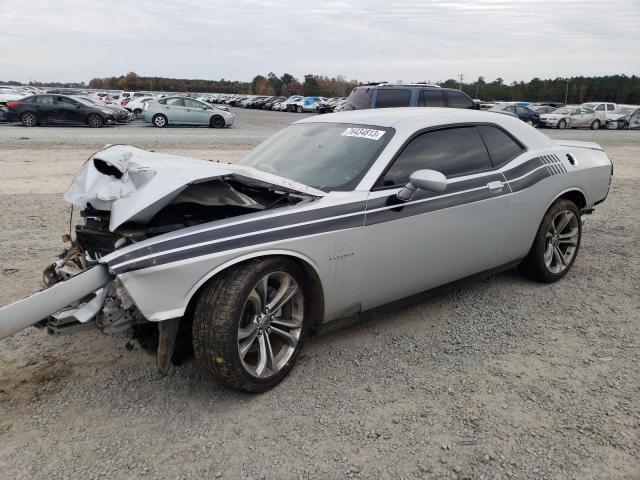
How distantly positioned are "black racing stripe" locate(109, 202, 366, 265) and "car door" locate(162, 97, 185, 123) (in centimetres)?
2287

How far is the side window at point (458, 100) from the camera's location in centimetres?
1361

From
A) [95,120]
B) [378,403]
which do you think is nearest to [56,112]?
[95,120]

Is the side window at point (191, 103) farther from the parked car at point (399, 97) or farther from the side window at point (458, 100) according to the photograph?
the side window at point (458, 100)

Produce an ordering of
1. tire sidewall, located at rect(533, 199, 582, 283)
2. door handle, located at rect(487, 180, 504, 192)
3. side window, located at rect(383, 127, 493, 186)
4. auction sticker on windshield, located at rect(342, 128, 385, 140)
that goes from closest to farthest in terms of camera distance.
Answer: side window, located at rect(383, 127, 493, 186) < auction sticker on windshield, located at rect(342, 128, 385, 140) < door handle, located at rect(487, 180, 504, 192) < tire sidewall, located at rect(533, 199, 582, 283)

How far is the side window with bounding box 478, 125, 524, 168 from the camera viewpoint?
4328mm

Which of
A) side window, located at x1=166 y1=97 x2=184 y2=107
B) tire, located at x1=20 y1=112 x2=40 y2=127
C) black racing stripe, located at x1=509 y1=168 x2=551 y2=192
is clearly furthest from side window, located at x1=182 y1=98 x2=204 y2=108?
black racing stripe, located at x1=509 y1=168 x2=551 y2=192

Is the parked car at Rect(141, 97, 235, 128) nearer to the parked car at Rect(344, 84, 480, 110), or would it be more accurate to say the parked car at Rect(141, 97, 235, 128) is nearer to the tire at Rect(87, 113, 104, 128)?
the tire at Rect(87, 113, 104, 128)

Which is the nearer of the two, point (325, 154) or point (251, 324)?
point (251, 324)

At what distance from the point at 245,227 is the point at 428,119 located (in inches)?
71.4

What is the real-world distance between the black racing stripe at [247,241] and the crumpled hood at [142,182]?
243 millimetres

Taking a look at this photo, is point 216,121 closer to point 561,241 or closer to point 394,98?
point 394,98

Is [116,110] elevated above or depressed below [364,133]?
above

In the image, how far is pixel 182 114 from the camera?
24.6 m

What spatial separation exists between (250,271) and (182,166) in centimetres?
90
